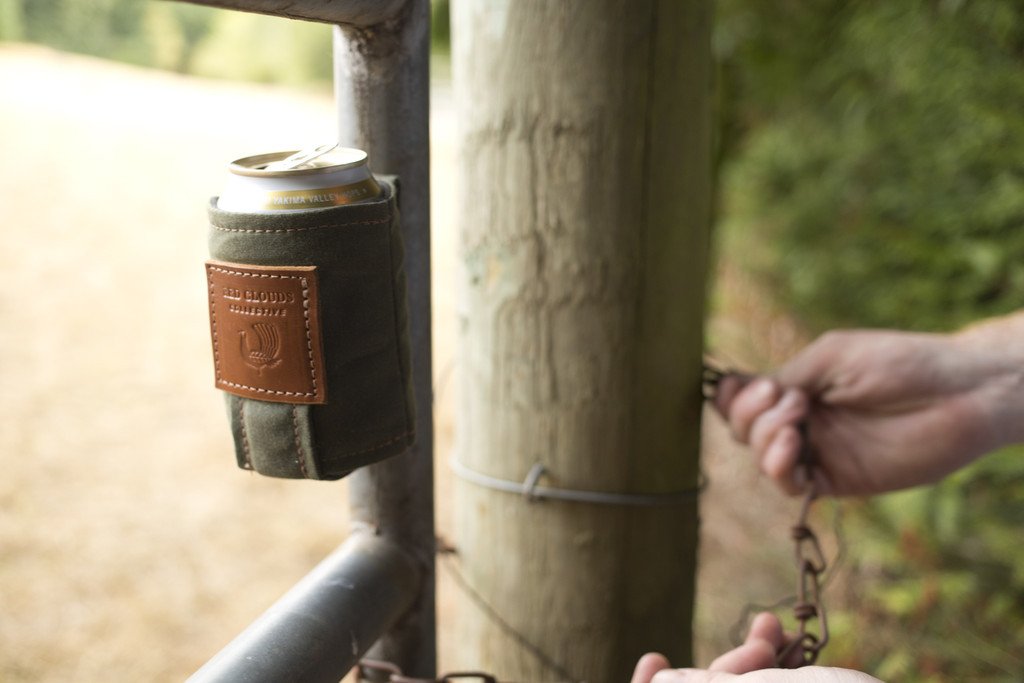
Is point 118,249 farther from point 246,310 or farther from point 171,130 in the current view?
point 246,310

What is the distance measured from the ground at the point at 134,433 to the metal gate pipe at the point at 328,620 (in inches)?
15.2

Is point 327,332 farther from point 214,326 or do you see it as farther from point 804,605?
point 804,605

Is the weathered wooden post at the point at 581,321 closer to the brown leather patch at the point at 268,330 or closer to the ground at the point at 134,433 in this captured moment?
the ground at the point at 134,433

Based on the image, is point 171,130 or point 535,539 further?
point 171,130

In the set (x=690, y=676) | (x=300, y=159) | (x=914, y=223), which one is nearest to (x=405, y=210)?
(x=300, y=159)

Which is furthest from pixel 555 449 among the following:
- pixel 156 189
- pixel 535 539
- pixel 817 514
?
pixel 156 189

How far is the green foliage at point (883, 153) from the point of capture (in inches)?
127

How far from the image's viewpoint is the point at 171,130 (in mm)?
8758

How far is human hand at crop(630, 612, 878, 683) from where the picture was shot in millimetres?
846

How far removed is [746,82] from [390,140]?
4513 mm

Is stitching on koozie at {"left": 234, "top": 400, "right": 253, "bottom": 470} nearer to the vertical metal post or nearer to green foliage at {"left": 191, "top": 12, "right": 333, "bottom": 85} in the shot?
the vertical metal post

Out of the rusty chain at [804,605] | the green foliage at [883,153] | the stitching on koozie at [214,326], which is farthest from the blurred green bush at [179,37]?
the stitching on koozie at [214,326]

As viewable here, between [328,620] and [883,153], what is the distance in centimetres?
381

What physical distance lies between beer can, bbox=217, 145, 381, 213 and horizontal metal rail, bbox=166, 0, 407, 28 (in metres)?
0.13
